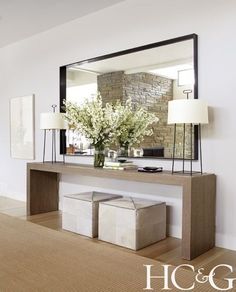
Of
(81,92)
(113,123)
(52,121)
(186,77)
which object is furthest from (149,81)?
(52,121)

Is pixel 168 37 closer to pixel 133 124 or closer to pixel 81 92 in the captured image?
pixel 133 124

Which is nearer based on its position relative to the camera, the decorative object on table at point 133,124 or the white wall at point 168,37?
the white wall at point 168,37

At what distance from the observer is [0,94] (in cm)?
559

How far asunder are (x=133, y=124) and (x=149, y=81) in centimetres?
50

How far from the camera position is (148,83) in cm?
337

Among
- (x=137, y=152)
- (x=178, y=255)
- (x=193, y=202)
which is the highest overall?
(x=137, y=152)

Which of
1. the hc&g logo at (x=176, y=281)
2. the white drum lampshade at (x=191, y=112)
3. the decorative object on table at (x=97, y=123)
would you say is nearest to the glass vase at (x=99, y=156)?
the decorative object on table at (x=97, y=123)

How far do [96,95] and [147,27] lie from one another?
3.30ft

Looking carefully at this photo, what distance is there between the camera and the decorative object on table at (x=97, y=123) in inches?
132

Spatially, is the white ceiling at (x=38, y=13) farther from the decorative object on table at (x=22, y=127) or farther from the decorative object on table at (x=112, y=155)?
the decorative object on table at (x=112, y=155)

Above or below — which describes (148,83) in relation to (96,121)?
above

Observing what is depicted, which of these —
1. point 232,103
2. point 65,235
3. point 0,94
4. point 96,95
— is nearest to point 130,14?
point 96,95

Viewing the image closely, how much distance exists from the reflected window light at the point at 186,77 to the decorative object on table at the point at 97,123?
0.78 m

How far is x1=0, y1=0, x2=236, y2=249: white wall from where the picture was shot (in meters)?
2.76
